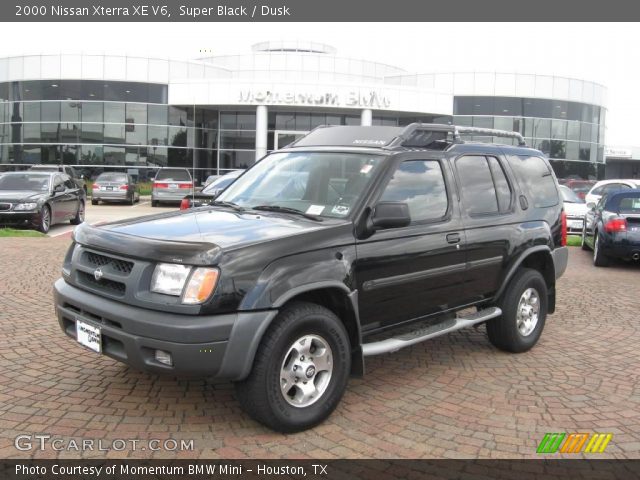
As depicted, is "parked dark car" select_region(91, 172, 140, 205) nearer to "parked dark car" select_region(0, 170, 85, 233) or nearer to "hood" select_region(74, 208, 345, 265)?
"parked dark car" select_region(0, 170, 85, 233)

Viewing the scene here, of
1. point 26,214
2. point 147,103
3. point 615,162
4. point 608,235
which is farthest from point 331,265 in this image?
point 615,162

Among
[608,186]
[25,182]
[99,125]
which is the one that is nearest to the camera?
[25,182]

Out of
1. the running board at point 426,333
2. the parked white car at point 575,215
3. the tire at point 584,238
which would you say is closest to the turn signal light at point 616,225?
the tire at point 584,238

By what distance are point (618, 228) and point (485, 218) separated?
694 cm

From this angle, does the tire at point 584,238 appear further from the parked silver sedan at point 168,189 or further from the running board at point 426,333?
the parked silver sedan at point 168,189

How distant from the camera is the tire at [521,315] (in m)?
5.58

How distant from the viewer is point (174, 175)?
2567 cm

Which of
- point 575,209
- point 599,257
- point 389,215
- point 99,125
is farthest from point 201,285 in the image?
point 99,125

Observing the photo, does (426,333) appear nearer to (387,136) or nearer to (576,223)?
(387,136)

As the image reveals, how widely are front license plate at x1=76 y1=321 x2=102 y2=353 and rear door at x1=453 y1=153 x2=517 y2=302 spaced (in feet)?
9.68

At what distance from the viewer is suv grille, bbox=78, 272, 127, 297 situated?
3803mm

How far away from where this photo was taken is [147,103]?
35.1m

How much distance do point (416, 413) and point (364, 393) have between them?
50 cm

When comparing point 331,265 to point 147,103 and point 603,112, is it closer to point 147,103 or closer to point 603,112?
point 147,103
